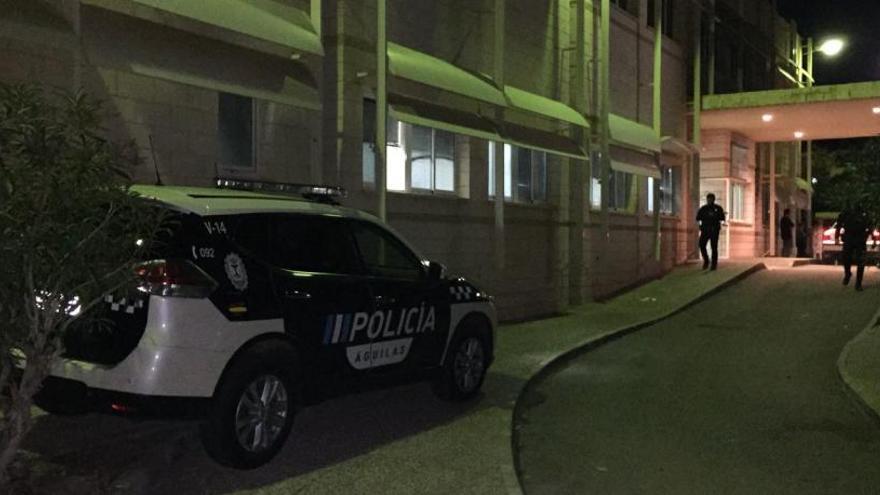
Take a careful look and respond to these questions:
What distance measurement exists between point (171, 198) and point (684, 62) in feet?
60.8

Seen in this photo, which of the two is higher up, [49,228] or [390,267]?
[49,228]

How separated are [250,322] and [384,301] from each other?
138 centimetres

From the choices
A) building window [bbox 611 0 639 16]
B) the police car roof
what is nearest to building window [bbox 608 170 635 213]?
building window [bbox 611 0 639 16]

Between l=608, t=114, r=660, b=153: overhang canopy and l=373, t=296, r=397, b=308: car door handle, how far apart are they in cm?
1060

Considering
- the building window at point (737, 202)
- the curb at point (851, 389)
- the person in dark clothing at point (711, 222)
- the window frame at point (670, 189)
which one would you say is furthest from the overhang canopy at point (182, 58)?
the building window at point (737, 202)

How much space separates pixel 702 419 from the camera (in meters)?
7.15

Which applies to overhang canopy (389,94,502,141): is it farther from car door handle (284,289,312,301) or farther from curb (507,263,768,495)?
car door handle (284,289,312,301)

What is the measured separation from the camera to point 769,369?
A: 946 centimetres

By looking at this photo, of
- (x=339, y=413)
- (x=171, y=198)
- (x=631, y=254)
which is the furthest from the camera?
(x=631, y=254)

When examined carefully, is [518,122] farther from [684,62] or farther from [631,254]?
[684,62]

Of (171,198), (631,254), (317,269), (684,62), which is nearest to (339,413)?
(317,269)

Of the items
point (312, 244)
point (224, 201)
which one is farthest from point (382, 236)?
point (224, 201)

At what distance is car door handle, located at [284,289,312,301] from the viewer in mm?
5340

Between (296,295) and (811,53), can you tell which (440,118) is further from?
(811,53)
